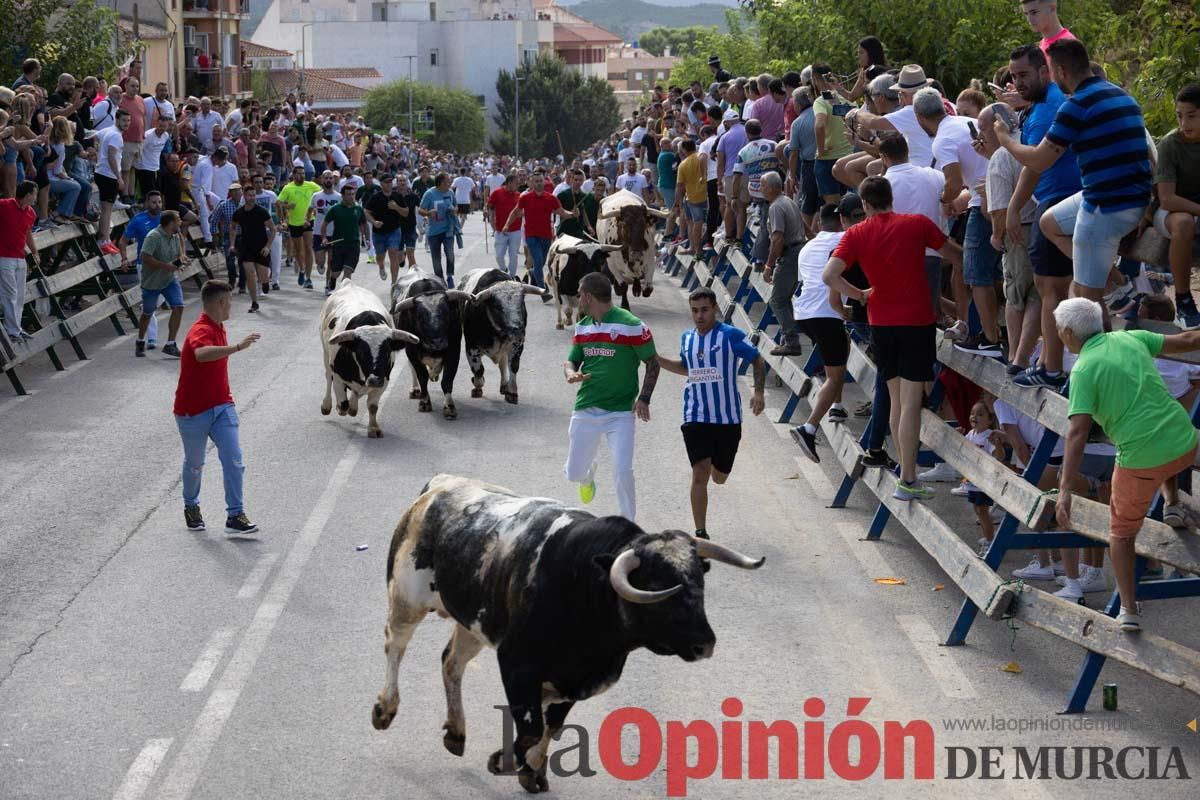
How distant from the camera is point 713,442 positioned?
11.7 meters

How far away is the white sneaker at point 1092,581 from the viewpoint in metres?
10.4

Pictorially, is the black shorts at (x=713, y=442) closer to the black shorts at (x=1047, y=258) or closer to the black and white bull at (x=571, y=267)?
the black shorts at (x=1047, y=258)

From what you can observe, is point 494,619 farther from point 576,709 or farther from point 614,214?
point 614,214

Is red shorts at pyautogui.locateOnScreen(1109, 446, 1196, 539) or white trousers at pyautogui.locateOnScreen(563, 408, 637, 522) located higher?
red shorts at pyautogui.locateOnScreen(1109, 446, 1196, 539)

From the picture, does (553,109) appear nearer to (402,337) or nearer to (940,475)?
(402,337)

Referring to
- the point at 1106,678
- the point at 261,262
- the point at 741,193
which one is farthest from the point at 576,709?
the point at 261,262

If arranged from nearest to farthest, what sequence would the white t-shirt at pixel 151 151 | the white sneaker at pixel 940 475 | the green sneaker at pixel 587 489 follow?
the green sneaker at pixel 587 489 < the white sneaker at pixel 940 475 < the white t-shirt at pixel 151 151

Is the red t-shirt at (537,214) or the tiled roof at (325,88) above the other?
the tiled roof at (325,88)

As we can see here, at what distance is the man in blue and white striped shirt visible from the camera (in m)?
11.7

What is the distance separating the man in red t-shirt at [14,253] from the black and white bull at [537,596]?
1252 centimetres

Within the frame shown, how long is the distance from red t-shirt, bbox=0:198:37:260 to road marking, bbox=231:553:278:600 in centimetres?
901

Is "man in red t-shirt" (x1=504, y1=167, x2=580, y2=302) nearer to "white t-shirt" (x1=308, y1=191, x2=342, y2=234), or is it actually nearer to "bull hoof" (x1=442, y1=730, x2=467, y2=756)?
"white t-shirt" (x1=308, y1=191, x2=342, y2=234)

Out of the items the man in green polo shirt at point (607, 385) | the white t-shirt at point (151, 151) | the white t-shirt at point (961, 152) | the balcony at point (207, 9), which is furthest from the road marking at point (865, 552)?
the balcony at point (207, 9)

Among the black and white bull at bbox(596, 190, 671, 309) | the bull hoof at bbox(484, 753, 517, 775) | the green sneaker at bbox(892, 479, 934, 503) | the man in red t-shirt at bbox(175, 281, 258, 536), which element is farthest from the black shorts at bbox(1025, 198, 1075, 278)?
the black and white bull at bbox(596, 190, 671, 309)
